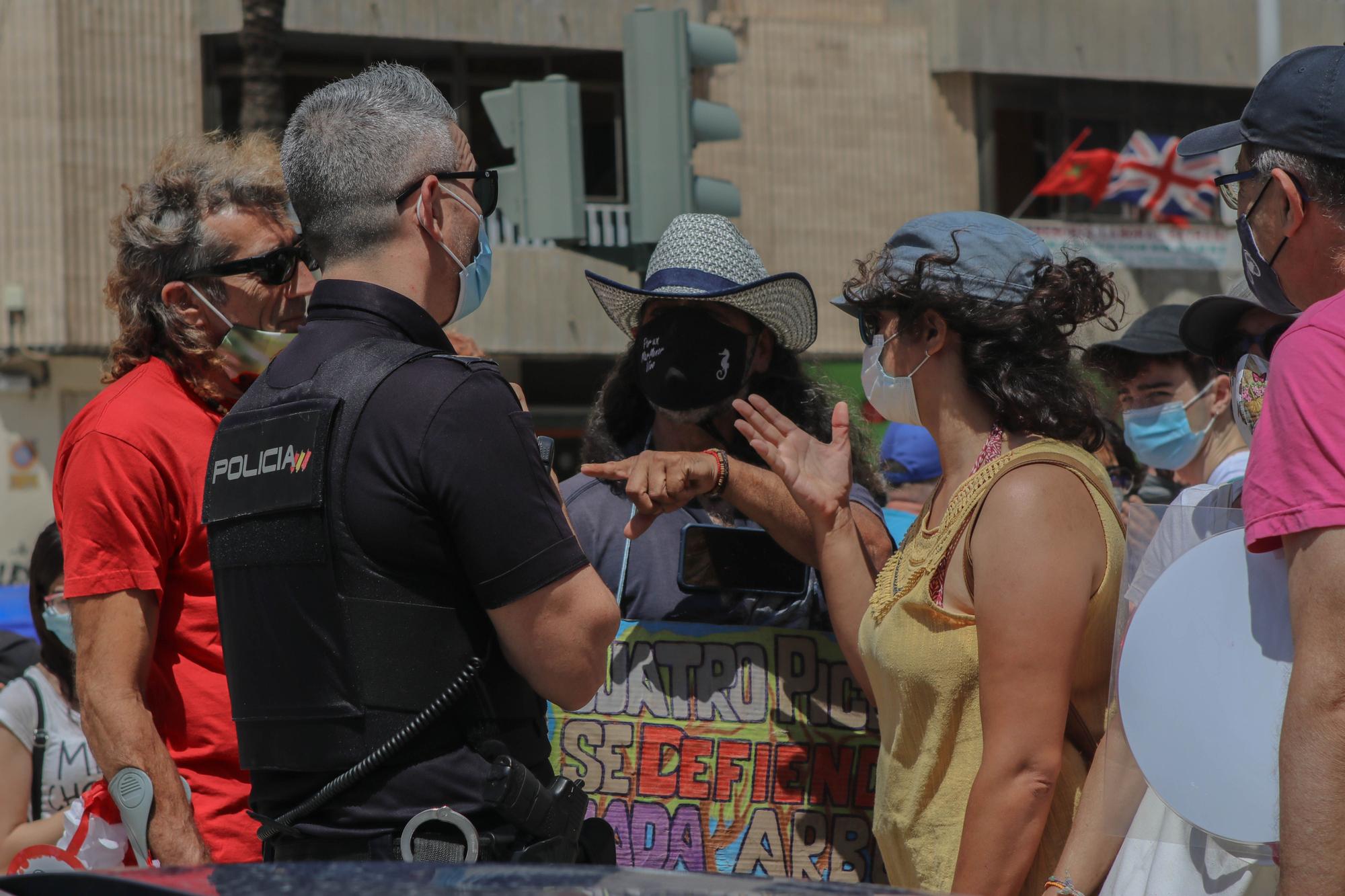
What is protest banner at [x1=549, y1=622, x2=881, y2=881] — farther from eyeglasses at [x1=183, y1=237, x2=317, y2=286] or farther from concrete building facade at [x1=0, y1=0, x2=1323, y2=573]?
concrete building facade at [x1=0, y1=0, x2=1323, y2=573]

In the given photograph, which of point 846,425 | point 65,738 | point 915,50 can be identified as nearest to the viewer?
point 846,425

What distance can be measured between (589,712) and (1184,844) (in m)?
1.41

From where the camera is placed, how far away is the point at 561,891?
1.75m

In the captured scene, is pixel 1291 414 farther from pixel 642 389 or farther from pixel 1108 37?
pixel 1108 37

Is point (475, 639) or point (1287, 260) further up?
point (1287, 260)

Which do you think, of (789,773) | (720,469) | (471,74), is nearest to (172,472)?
(720,469)

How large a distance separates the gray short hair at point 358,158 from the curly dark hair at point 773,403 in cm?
123

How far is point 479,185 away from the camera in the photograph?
Answer: 2568 millimetres

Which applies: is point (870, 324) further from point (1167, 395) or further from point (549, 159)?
point (549, 159)

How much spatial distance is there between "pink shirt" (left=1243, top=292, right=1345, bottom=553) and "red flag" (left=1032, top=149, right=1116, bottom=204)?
17.6 metres

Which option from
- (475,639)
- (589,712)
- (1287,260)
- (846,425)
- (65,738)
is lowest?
(65,738)

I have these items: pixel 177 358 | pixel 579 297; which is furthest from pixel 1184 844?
pixel 579 297

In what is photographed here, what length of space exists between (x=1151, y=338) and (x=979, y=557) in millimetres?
3102

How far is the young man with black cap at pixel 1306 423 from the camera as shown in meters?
1.84
